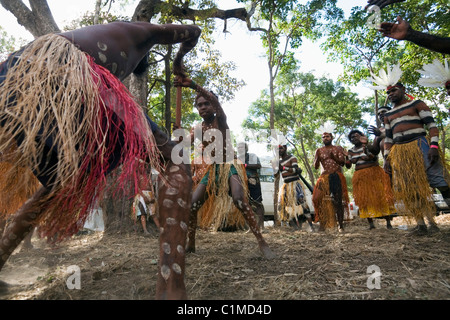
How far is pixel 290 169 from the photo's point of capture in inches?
264

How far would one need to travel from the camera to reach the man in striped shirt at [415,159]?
11.4 feet

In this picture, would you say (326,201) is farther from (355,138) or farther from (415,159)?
(415,159)

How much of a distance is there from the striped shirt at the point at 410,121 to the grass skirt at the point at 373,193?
1.60 meters

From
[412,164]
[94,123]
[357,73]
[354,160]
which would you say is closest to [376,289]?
[94,123]

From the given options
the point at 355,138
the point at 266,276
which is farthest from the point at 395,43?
the point at 266,276

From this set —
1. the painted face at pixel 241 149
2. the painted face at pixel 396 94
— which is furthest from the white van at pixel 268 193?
the painted face at pixel 396 94

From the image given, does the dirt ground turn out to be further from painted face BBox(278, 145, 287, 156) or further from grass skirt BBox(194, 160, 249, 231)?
painted face BBox(278, 145, 287, 156)

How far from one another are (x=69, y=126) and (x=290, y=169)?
19.4 ft

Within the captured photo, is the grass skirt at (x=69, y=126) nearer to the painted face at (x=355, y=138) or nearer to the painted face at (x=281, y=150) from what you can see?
the painted face at (x=355, y=138)

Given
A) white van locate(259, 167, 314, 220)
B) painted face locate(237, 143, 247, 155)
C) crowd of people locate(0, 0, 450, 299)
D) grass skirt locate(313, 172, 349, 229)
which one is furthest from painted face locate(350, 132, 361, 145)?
crowd of people locate(0, 0, 450, 299)

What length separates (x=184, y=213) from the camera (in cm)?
138

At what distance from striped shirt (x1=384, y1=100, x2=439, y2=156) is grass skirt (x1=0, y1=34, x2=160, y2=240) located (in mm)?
3572
